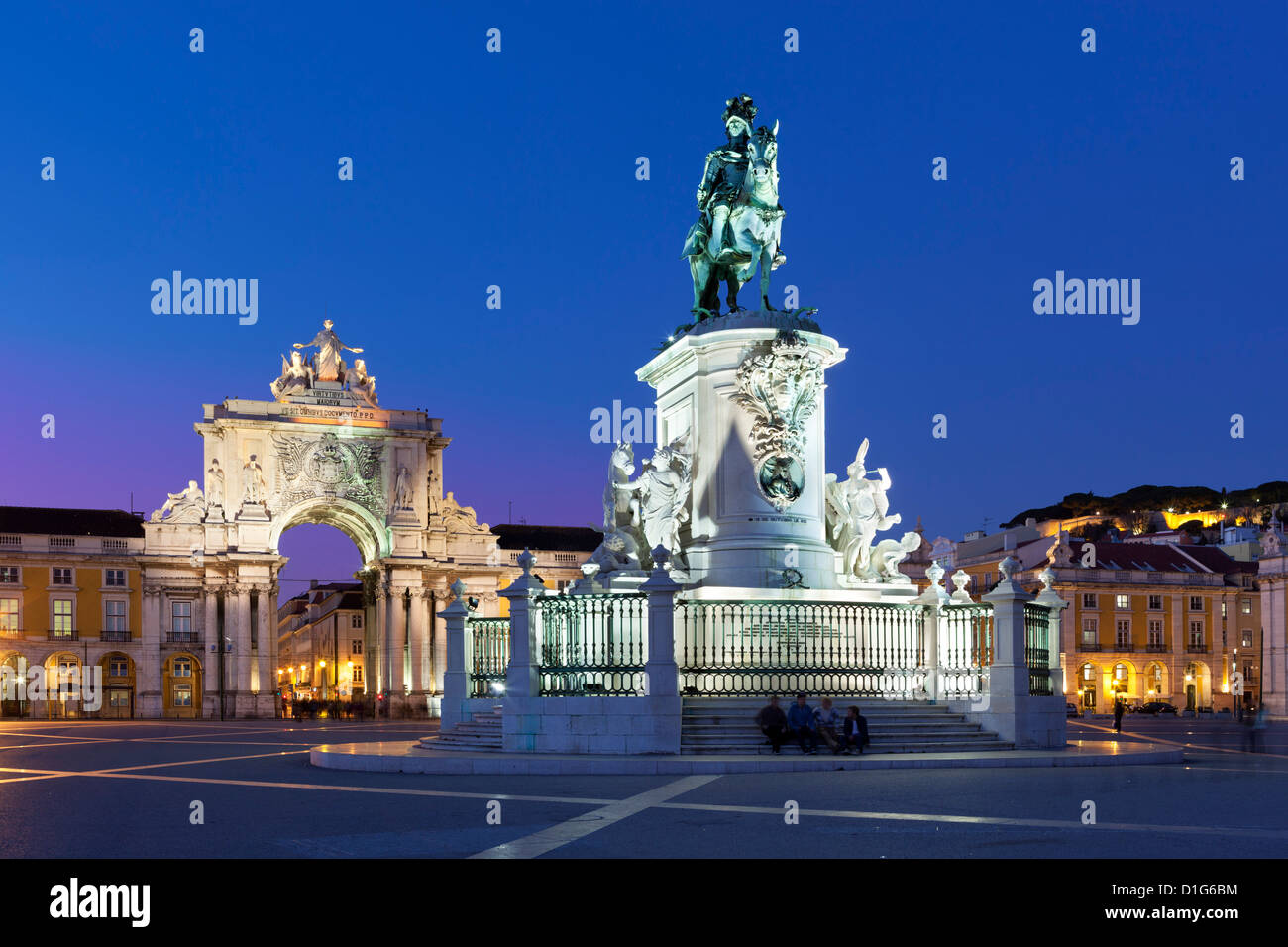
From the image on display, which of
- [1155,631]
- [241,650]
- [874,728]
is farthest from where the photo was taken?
[1155,631]

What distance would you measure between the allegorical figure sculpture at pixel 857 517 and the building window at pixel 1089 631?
61.1 metres

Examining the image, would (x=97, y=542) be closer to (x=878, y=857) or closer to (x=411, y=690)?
(x=411, y=690)

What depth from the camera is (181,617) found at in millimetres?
72250

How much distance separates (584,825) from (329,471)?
211 feet

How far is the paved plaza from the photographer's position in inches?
393

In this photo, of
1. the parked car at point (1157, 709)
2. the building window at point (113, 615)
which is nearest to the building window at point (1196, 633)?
the parked car at point (1157, 709)

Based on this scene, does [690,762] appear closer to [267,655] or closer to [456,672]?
[456,672]

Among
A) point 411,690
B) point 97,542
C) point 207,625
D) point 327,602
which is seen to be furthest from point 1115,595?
point 327,602

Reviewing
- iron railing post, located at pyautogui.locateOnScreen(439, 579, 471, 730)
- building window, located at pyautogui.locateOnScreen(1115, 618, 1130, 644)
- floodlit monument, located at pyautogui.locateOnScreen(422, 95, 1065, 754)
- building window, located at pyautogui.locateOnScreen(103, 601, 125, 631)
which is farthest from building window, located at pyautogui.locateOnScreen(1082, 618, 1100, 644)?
iron railing post, located at pyautogui.locateOnScreen(439, 579, 471, 730)

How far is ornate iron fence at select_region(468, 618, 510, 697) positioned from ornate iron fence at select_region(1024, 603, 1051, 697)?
7.45 metres

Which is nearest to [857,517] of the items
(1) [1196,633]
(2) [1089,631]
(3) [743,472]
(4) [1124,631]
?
(3) [743,472]

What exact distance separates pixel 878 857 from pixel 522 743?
32.9 ft

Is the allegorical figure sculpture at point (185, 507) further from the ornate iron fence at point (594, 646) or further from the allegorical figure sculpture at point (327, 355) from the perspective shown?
the ornate iron fence at point (594, 646)

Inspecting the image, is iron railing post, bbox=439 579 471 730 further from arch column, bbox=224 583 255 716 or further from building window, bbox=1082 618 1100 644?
building window, bbox=1082 618 1100 644
